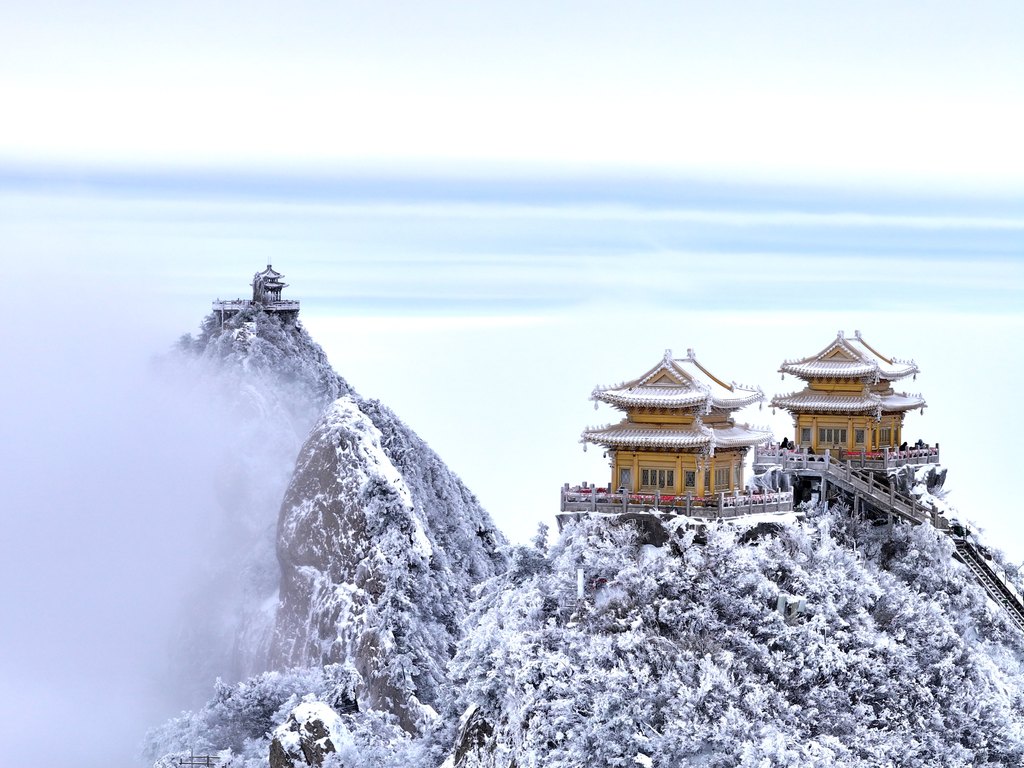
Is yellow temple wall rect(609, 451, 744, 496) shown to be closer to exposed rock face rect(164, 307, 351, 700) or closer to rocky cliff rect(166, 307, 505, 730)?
rocky cliff rect(166, 307, 505, 730)

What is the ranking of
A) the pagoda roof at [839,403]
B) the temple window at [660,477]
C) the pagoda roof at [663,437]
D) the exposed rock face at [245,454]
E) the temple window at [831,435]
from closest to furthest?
1. the pagoda roof at [663,437]
2. the temple window at [660,477]
3. the pagoda roof at [839,403]
4. the temple window at [831,435]
5. the exposed rock face at [245,454]

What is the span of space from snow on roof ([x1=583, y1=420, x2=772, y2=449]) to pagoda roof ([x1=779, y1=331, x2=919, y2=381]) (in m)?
9.01

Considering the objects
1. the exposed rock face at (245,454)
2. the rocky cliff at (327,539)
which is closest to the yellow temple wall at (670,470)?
the rocky cliff at (327,539)

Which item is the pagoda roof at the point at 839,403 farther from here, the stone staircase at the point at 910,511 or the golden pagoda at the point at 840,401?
the stone staircase at the point at 910,511

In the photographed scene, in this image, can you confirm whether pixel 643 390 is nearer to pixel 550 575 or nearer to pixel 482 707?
pixel 550 575

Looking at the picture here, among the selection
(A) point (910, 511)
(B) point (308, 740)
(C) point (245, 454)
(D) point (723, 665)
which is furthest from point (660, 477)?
(C) point (245, 454)

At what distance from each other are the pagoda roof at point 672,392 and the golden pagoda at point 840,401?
7.83 metres

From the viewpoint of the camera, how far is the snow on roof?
69.5 meters

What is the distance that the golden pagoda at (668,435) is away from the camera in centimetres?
6988

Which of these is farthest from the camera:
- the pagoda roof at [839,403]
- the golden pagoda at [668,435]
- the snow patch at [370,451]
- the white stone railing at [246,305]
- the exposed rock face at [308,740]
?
the white stone railing at [246,305]

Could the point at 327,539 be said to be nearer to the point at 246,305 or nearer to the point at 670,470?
the point at 246,305

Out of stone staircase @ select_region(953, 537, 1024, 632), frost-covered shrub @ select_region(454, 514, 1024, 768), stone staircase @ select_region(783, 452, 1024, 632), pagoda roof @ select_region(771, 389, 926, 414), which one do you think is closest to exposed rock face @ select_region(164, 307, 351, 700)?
pagoda roof @ select_region(771, 389, 926, 414)

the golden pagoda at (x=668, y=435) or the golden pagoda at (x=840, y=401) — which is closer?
the golden pagoda at (x=668, y=435)

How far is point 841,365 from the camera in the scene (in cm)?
7944
